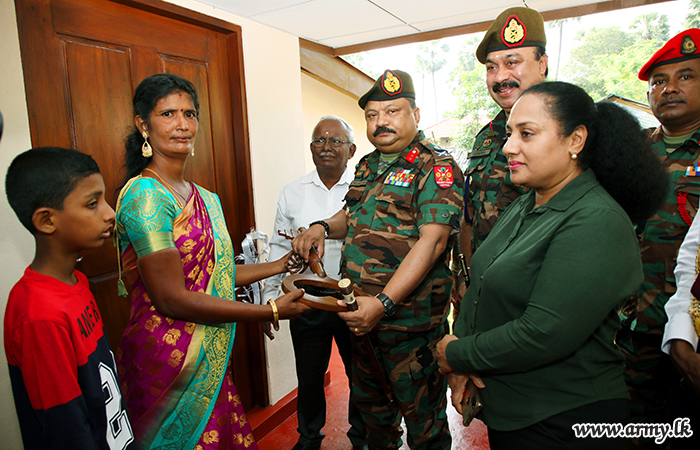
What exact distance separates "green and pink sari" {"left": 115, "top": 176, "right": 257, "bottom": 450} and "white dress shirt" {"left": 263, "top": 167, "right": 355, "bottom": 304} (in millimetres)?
973

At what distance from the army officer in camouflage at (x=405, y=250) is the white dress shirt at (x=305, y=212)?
1.64 ft

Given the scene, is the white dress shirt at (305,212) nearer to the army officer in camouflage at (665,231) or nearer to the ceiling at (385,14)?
the ceiling at (385,14)

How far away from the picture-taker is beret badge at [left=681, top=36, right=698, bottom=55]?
6.09 feet

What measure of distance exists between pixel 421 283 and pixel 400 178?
1.60 feet

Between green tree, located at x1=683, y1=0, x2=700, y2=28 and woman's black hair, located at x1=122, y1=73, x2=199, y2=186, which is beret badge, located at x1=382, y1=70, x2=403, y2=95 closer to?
woman's black hair, located at x1=122, y1=73, x2=199, y2=186

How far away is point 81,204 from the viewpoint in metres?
1.13

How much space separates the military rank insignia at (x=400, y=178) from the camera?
5.86 ft

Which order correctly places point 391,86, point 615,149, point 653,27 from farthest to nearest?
point 653,27 < point 391,86 < point 615,149

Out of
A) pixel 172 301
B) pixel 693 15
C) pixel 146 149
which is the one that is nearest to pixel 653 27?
pixel 693 15

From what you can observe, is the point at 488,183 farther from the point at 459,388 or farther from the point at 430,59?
the point at 430,59

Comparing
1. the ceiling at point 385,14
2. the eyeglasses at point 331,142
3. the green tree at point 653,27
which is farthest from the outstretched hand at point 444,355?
the green tree at point 653,27

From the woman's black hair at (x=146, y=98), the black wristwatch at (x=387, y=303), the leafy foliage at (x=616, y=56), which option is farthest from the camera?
the leafy foliage at (x=616, y=56)

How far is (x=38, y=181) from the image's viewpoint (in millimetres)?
1067

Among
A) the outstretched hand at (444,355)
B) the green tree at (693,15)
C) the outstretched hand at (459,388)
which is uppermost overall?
the green tree at (693,15)
